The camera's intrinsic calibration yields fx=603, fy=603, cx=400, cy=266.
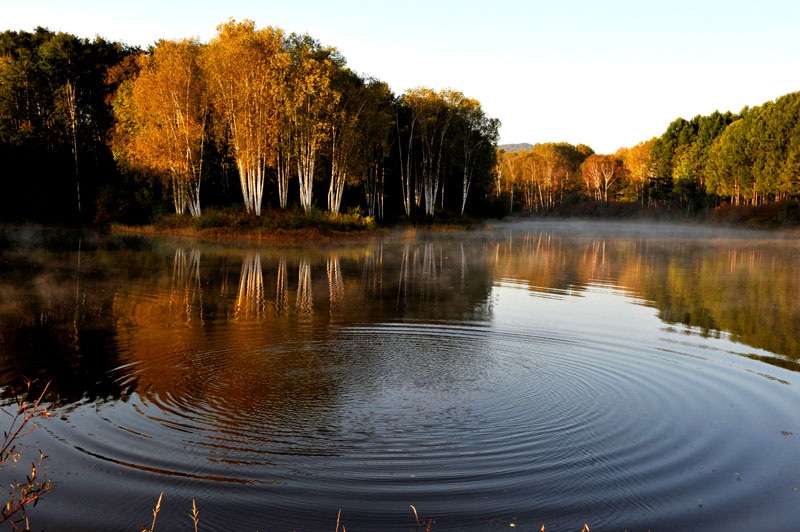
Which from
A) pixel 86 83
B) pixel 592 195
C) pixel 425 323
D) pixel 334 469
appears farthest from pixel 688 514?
pixel 592 195

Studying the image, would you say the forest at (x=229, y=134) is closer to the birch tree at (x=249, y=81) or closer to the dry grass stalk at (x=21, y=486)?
the birch tree at (x=249, y=81)

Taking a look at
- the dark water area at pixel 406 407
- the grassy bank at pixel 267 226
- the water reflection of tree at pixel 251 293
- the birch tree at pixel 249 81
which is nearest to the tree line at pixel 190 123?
the birch tree at pixel 249 81

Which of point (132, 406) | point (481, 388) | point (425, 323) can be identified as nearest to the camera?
point (132, 406)

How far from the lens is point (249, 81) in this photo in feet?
168

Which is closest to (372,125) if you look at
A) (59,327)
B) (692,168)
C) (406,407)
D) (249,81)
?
(249,81)

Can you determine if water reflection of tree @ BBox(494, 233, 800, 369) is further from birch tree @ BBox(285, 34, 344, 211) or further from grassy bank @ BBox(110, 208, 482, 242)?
birch tree @ BBox(285, 34, 344, 211)

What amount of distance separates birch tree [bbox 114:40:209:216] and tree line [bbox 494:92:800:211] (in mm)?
75928

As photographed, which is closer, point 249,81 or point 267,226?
point 267,226

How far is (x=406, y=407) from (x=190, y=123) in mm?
51690

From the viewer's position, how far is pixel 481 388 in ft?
32.4

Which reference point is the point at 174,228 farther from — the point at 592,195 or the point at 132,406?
the point at 592,195

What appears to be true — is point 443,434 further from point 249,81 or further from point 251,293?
point 249,81

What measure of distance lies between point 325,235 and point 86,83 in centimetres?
3920

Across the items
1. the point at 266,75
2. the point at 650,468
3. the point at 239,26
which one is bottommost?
the point at 650,468
